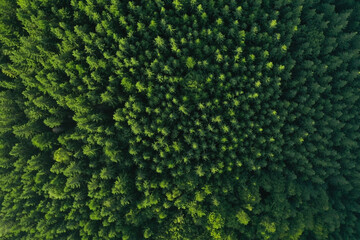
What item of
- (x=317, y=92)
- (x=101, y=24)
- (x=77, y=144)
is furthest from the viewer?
(x=317, y=92)

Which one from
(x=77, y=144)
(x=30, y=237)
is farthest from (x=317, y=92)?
(x=30, y=237)

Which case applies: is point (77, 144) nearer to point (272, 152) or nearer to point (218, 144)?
point (218, 144)

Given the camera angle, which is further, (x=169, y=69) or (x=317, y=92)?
(x=317, y=92)

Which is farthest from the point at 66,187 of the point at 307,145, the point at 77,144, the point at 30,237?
the point at 307,145

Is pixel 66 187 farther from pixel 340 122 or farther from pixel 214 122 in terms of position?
pixel 340 122

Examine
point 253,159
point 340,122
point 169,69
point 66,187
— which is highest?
point 169,69

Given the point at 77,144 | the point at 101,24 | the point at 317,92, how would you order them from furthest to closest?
the point at 317,92, the point at 77,144, the point at 101,24

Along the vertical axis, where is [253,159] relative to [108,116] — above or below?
below
